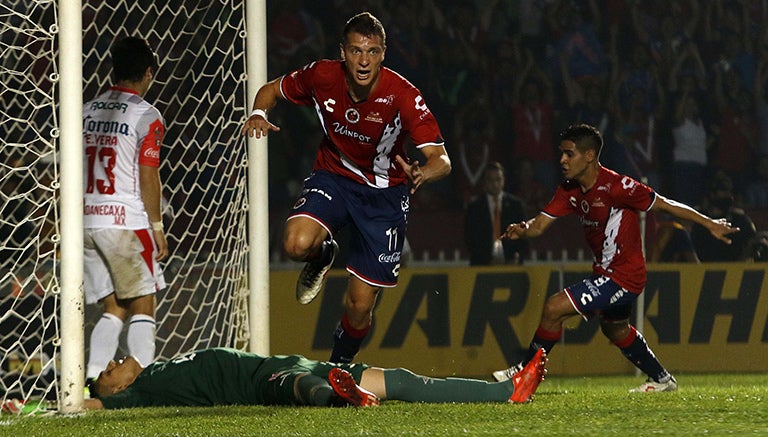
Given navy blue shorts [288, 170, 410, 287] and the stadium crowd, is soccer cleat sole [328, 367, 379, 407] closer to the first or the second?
navy blue shorts [288, 170, 410, 287]

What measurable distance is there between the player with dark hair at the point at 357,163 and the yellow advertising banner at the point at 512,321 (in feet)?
9.11

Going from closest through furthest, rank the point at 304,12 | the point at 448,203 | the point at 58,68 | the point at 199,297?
the point at 58,68, the point at 199,297, the point at 448,203, the point at 304,12

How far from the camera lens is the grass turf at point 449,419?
482 cm

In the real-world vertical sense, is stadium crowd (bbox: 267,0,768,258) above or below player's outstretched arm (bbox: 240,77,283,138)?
above

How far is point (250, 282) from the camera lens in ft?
24.0

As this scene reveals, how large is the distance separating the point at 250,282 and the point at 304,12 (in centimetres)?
602

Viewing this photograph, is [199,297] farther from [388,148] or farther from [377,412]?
[377,412]

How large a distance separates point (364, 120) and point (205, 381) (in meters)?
1.44

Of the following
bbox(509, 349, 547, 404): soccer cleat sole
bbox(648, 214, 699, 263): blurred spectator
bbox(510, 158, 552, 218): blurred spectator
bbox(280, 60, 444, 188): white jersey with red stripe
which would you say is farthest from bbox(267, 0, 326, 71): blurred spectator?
bbox(509, 349, 547, 404): soccer cleat sole

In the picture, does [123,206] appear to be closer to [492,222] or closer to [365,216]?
[365,216]

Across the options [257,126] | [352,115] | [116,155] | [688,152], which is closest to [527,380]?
[352,115]

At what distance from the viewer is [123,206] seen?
6934 millimetres

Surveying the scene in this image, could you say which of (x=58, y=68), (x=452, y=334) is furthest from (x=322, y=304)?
(x=58, y=68)

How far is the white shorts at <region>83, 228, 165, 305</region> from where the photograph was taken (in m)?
6.87
